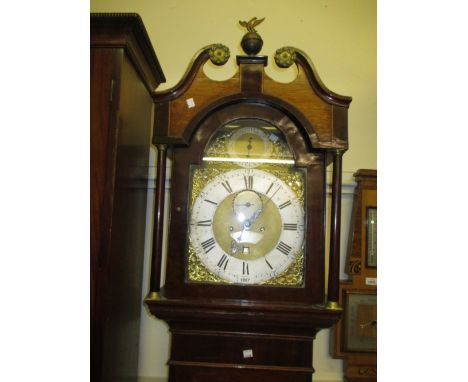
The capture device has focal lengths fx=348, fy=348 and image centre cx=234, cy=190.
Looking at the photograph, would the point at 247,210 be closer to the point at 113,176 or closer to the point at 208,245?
the point at 208,245

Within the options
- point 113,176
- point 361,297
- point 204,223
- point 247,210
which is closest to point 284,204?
point 247,210

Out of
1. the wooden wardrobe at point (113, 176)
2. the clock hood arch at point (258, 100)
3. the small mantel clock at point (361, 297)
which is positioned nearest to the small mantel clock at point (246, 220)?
the clock hood arch at point (258, 100)

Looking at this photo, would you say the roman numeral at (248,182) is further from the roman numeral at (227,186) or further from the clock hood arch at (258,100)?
the clock hood arch at (258,100)

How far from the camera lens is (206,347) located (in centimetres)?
81

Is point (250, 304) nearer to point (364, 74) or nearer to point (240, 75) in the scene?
point (240, 75)

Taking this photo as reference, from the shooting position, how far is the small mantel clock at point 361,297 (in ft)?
3.67

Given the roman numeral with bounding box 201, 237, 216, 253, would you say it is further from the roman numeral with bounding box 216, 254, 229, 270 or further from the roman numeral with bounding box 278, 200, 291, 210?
the roman numeral with bounding box 278, 200, 291, 210

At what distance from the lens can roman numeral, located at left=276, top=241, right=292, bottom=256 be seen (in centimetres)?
81

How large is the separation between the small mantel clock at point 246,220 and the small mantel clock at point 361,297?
38cm

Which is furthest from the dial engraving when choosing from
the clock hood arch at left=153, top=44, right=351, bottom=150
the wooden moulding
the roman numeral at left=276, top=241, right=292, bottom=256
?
the wooden moulding

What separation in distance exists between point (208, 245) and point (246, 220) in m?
0.11

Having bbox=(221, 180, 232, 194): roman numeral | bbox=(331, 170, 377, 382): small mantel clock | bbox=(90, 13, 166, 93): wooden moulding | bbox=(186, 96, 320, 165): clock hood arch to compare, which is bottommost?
bbox=(331, 170, 377, 382): small mantel clock
